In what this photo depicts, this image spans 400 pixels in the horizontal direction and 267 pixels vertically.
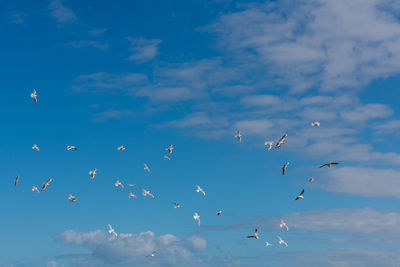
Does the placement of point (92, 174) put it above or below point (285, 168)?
above

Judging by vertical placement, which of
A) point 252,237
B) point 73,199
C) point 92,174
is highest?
point 92,174

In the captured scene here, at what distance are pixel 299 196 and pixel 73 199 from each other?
66.8 m

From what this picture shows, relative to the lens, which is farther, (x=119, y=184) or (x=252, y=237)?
(x=119, y=184)

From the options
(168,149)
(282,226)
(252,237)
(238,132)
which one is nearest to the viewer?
(252,237)

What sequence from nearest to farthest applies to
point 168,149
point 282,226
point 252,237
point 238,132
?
point 252,237 → point 282,226 → point 238,132 → point 168,149

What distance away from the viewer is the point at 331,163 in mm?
129000

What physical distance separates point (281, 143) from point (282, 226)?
23.5 m

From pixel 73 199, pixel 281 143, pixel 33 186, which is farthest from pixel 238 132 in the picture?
pixel 33 186

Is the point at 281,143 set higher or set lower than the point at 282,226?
higher

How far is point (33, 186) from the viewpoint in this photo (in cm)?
15762

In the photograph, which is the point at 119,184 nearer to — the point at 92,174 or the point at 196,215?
the point at 92,174

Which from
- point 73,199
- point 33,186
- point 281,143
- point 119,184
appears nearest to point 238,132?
point 281,143

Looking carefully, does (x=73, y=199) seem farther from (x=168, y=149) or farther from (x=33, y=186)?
(x=168, y=149)

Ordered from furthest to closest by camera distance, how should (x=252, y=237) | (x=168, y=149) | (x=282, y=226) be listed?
(x=168, y=149) < (x=282, y=226) < (x=252, y=237)
